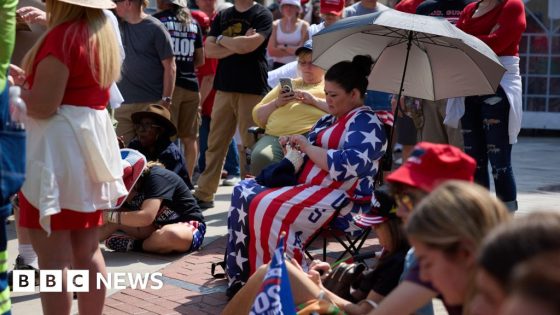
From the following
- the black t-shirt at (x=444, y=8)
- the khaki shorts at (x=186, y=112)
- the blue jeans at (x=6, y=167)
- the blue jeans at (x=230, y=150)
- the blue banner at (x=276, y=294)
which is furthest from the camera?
the blue jeans at (x=230, y=150)

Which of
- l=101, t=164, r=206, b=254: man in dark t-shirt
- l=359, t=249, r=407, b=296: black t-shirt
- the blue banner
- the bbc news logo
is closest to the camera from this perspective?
the blue banner

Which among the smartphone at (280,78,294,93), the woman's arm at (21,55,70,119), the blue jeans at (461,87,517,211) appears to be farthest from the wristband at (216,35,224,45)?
the woman's arm at (21,55,70,119)

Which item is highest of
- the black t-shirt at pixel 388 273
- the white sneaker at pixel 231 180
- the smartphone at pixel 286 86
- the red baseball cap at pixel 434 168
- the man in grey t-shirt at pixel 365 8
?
the red baseball cap at pixel 434 168

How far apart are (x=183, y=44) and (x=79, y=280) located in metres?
4.36

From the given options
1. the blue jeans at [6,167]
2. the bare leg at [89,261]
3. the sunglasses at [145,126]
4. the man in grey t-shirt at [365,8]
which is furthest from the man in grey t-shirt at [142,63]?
the blue jeans at [6,167]

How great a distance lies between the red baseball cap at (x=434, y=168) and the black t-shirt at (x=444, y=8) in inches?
149

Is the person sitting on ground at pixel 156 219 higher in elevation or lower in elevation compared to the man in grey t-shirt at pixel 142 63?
lower

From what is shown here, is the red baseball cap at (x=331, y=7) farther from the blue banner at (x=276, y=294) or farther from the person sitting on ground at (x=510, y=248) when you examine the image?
the person sitting on ground at (x=510, y=248)

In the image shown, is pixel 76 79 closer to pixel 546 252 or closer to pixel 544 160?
pixel 546 252

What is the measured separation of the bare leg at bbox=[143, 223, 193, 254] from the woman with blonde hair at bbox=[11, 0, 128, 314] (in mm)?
2006

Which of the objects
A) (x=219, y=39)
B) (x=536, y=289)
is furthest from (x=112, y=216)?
(x=536, y=289)

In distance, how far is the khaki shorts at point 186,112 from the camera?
28.3 feet

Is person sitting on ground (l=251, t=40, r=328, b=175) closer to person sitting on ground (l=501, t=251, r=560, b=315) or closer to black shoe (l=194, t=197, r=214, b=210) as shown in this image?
black shoe (l=194, t=197, r=214, b=210)

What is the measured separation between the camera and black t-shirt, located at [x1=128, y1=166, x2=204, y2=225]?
6500 millimetres
